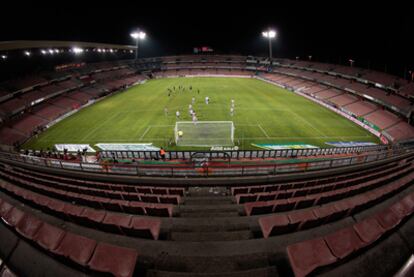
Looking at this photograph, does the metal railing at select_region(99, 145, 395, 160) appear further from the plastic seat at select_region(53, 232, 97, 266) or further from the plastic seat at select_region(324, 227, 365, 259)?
the plastic seat at select_region(324, 227, 365, 259)

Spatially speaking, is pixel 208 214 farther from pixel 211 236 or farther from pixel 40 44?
pixel 40 44

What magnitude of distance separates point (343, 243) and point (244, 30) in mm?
102736

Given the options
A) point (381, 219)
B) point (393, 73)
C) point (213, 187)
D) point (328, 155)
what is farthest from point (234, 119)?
point (393, 73)

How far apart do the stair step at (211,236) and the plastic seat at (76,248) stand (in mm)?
1618

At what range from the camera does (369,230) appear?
3158mm

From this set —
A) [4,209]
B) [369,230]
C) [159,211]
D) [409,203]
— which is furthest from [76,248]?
[409,203]

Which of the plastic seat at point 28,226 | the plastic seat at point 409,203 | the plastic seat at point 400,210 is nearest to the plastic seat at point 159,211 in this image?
the plastic seat at point 28,226

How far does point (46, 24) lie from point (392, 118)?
66.6 meters

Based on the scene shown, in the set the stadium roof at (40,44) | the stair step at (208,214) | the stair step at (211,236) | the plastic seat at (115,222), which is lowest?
the stair step at (208,214)

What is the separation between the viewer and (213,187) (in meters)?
8.18

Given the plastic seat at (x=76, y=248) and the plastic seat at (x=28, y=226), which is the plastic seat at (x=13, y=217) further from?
the plastic seat at (x=76, y=248)

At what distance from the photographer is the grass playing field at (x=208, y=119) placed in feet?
81.9

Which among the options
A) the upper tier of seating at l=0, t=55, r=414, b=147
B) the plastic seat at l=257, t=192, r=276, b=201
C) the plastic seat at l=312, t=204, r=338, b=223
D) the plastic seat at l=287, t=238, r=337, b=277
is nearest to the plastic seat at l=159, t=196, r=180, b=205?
the plastic seat at l=257, t=192, r=276, b=201

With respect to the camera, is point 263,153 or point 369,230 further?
point 263,153
